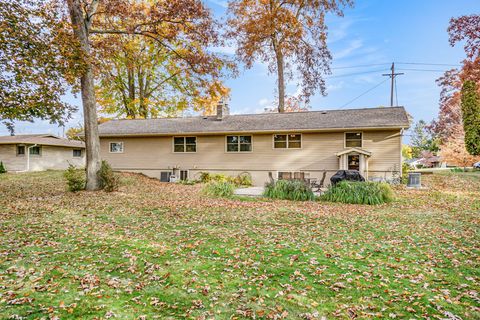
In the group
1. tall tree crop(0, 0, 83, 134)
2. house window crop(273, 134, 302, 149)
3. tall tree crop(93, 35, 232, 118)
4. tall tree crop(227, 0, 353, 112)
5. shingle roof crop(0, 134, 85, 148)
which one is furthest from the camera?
tall tree crop(93, 35, 232, 118)

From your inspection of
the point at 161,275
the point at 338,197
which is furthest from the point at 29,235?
the point at 338,197

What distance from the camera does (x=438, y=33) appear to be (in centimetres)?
2006

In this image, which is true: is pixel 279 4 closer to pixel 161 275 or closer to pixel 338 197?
pixel 338 197

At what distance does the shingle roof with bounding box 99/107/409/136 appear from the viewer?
15.9m

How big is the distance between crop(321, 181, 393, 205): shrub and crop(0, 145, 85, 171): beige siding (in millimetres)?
19969

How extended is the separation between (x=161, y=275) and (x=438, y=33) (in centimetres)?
2442

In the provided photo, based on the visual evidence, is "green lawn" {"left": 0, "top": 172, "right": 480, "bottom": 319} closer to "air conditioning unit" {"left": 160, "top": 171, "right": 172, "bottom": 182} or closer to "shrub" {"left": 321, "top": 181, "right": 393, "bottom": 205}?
"shrub" {"left": 321, "top": 181, "right": 393, "bottom": 205}

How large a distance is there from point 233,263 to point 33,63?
380 inches

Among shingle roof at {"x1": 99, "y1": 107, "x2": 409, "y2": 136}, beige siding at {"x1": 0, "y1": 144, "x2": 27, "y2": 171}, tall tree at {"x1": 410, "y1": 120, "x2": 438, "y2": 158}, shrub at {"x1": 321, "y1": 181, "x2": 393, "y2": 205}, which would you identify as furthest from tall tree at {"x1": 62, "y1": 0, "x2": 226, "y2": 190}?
tall tree at {"x1": 410, "y1": 120, "x2": 438, "y2": 158}

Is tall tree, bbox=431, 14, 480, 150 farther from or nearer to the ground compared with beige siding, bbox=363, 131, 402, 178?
farther from the ground

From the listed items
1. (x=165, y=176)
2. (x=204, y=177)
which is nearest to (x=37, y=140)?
(x=165, y=176)

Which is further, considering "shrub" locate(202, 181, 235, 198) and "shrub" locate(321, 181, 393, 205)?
"shrub" locate(202, 181, 235, 198)

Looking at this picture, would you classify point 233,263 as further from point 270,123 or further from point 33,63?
point 270,123

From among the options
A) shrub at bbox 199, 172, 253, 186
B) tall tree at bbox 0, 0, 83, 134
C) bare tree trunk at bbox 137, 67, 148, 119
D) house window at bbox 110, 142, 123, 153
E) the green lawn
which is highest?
bare tree trunk at bbox 137, 67, 148, 119
